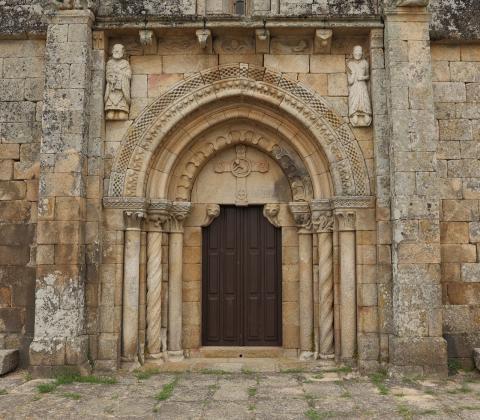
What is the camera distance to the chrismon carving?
7.61m

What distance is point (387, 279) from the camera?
673cm

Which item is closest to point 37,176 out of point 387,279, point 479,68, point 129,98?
point 129,98

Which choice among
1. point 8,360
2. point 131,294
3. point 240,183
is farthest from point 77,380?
point 240,183

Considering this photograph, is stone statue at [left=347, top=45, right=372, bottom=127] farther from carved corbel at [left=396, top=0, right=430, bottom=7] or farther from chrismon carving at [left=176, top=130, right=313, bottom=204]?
chrismon carving at [left=176, top=130, right=313, bottom=204]

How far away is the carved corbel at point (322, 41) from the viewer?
6.98 meters

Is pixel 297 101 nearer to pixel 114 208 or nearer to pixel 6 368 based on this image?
pixel 114 208

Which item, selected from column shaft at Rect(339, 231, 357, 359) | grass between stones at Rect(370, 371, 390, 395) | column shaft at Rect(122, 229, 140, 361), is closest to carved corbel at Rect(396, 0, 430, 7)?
column shaft at Rect(339, 231, 357, 359)

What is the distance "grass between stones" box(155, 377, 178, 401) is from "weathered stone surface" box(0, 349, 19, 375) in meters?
2.33

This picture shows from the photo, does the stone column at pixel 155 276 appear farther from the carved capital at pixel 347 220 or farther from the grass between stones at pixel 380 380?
the grass between stones at pixel 380 380

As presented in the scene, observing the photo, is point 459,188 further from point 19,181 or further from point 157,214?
point 19,181

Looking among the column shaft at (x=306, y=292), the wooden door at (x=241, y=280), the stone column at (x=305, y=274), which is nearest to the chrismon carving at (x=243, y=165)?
the stone column at (x=305, y=274)

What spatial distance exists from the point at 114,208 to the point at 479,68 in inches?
228

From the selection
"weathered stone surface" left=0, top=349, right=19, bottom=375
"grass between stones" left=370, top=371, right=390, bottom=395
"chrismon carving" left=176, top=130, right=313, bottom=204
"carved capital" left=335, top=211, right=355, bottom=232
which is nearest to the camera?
"grass between stones" left=370, top=371, right=390, bottom=395

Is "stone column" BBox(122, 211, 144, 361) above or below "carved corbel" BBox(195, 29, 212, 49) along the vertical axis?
below
